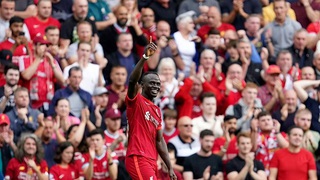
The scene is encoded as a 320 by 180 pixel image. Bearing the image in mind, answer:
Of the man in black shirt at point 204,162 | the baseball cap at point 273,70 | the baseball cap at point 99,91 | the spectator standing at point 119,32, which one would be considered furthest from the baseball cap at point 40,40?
the baseball cap at point 273,70

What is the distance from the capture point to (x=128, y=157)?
1647 centimetres

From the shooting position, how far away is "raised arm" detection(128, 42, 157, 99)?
15578 mm

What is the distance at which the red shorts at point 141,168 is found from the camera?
16.4m

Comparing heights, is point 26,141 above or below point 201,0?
below

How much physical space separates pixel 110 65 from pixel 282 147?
11.2 feet

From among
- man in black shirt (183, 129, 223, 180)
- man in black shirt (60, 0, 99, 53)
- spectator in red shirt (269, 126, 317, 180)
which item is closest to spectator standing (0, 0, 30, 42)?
man in black shirt (60, 0, 99, 53)

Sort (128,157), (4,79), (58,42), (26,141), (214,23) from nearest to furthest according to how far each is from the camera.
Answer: (128,157), (26,141), (4,79), (58,42), (214,23)

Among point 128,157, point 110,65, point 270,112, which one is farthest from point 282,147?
point 128,157

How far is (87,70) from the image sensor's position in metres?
22.1

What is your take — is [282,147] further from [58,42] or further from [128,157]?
[128,157]

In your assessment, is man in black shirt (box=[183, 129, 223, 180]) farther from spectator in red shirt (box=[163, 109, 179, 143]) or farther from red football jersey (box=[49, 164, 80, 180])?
red football jersey (box=[49, 164, 80, 180])

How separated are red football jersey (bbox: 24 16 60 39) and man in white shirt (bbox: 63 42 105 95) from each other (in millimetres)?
757

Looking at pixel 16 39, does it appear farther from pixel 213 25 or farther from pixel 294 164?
pixel 294 164

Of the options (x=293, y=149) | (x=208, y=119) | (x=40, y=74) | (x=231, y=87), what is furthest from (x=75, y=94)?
(x=293, y=149)
